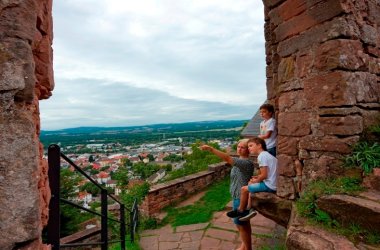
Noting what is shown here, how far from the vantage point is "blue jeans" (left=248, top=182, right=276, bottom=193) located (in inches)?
153

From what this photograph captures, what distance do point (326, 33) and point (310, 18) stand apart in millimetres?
314

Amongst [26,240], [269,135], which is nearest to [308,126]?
[269,135]

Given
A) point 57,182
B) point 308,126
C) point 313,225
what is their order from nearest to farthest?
point 57,182
point 313,225
point 308,126

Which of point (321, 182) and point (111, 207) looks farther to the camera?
point (111, 207)

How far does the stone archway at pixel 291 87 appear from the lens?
4.41 ft

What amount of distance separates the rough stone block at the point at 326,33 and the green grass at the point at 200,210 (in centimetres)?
426

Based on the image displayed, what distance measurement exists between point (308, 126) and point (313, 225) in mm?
1166

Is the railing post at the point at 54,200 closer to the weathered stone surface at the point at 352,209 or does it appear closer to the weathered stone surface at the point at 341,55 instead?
the weathered stone surface at the point at 352,209

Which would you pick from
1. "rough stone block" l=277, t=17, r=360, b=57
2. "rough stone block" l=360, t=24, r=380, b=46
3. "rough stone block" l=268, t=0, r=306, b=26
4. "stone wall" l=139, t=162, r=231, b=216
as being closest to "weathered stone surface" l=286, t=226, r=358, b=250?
"rough stone block" l=277, t=17, r=360, b=57

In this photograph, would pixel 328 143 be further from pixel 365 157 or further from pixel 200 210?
pixel 200 210

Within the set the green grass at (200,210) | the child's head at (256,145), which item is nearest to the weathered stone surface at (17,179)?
the child's head at (256,145)

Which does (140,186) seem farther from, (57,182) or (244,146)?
(57,182)

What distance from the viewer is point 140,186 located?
7355 mm

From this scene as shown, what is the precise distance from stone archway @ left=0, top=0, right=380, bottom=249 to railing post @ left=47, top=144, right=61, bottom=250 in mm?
109
